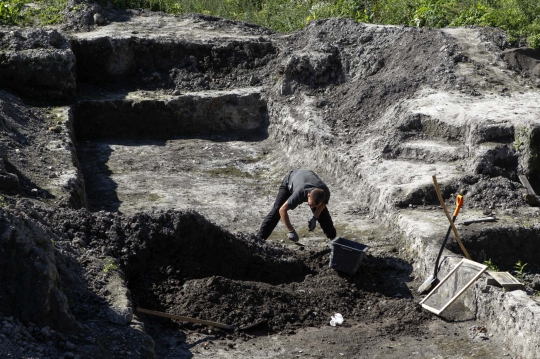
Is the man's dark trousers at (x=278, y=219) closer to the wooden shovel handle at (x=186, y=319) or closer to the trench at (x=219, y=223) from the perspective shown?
the trench at (x=219, y=223)

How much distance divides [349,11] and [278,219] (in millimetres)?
9377

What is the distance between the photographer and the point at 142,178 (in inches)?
458

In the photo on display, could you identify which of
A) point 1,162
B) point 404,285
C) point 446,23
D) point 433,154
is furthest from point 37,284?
point 446,23

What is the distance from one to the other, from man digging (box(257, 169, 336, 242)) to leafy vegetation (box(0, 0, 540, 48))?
20.2ft

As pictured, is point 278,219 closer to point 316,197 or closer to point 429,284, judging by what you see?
point 316,197

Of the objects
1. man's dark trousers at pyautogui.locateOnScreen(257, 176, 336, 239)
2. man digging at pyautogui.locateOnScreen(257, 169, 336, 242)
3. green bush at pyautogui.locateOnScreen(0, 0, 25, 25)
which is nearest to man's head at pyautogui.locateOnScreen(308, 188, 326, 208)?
man digging at pyautogui.locateOnScreen(257, 169, 336, 242)

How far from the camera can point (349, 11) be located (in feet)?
55.3

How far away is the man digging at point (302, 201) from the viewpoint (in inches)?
326

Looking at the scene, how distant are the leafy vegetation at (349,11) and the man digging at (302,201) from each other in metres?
6.17

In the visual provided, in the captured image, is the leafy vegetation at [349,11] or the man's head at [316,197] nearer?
the man's head at [316,197]

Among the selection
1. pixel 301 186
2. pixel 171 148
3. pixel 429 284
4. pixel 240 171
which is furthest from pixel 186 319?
pixel 171 148

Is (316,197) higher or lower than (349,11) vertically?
lower

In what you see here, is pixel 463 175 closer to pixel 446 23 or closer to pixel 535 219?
pixel 535 219

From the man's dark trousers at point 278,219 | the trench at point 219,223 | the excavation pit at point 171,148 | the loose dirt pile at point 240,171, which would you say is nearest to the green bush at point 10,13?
the loose dirt pile at point 240,171
